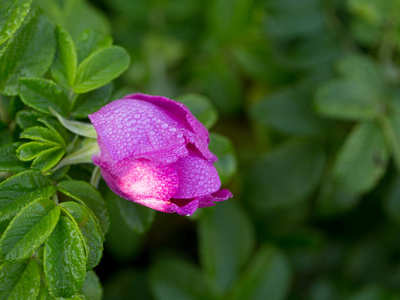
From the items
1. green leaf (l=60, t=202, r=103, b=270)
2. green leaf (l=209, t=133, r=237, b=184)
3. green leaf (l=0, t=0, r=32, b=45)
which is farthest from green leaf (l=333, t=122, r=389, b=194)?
green leaf (l=0, t=0, r=32, b=45)

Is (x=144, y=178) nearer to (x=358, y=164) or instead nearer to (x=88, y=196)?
(x=88, y=196)

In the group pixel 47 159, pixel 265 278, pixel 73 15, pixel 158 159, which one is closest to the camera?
pixel 158 159

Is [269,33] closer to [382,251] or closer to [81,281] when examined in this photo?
[382,251]

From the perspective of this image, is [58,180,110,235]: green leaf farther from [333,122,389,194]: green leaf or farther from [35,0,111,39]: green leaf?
[333,122,389,194]: green leaf

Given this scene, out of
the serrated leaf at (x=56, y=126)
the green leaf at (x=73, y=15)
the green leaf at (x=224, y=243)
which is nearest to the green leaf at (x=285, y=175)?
the green leaf at (x=224, y=243)

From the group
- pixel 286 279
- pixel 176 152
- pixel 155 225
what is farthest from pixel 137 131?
pixel 155 225

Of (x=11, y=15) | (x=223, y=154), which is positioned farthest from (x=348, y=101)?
(x=11, y=15)

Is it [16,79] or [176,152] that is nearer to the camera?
[176,152]
